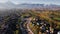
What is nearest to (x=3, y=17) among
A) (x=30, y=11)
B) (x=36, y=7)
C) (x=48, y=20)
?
(x=30, y=11)

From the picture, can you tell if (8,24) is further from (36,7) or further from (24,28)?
(36,7)

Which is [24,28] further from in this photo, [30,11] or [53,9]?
[53,9]

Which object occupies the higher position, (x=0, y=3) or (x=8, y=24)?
(x=0, y=3)

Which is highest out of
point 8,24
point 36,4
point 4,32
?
point 36,4

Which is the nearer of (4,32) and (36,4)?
(4,32)

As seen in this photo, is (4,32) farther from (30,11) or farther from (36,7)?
(36,7)

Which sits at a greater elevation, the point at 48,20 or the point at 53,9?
the point at 53,9

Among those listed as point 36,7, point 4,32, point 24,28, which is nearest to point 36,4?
point 36,7

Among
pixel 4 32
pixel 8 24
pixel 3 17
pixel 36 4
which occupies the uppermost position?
pixel 36 4
